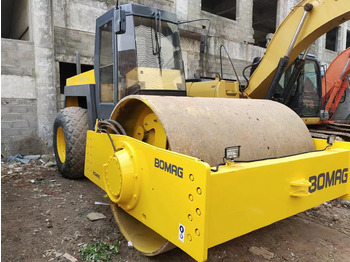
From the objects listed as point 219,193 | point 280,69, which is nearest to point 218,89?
point 280,69

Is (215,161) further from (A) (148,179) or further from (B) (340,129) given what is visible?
(B) (340,129)

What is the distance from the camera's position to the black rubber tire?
4.27m

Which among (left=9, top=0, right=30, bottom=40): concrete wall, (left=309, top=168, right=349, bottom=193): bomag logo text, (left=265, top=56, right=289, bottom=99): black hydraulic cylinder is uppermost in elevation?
(left=9, top=0, right=30, bottom=40): concrete wall

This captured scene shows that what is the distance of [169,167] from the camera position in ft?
6.16

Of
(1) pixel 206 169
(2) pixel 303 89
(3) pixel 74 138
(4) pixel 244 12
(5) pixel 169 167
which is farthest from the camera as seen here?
(4) pixel 244 12

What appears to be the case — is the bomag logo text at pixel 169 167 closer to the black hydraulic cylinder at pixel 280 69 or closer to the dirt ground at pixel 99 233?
the dirt ground at pixel 99 233

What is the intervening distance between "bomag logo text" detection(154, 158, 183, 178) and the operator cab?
1647 mm

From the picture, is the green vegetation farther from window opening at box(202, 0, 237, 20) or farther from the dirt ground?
window opening at box(202, 0, 237, 20)

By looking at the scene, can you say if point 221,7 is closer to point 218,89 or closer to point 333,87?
point 333,87

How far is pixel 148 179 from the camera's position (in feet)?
6.91

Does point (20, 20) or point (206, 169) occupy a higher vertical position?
point (20, 20)

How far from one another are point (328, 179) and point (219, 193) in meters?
1.24

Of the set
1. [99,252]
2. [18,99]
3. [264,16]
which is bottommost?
[99,252]

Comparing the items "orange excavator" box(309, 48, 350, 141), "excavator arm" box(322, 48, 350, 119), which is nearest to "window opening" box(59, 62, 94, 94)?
"orange excavator" box(309, 48, 350, 141)
